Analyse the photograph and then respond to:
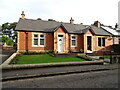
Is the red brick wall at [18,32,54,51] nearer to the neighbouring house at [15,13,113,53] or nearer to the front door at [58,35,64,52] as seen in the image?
the neighbouring house at [15,13,113,53]

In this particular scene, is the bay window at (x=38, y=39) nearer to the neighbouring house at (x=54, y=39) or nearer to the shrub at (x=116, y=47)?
the neighbouring house at (x=54, y=39)

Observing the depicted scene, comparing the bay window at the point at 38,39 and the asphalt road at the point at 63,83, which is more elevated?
the bay window at the point at 38,39

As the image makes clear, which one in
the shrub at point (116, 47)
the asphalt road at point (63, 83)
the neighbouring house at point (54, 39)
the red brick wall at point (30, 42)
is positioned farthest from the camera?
the shrub at point (116, 47)

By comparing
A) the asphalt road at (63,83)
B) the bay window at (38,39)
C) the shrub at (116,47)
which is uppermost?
the bay window at (38,39)

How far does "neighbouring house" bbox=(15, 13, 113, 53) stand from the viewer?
17047mm

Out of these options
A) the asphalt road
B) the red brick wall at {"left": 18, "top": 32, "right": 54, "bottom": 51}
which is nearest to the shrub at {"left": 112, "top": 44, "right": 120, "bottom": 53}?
the red brick wall at {"left": 18, "top": 32, "right": 54, "bottom": 51}

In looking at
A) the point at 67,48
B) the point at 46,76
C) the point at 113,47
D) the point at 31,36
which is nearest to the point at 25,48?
the point at 31,36

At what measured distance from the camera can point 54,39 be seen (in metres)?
17.9

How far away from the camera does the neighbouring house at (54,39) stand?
17047 millimetres

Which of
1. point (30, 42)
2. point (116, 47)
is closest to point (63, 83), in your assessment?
point (30, 42)

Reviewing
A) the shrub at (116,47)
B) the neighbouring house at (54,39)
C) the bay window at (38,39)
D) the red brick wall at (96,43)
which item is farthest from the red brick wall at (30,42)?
the shrub at (116,47)

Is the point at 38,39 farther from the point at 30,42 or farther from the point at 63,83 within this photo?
the point at 63,83

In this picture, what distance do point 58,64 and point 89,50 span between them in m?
12.3

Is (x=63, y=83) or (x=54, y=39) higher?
(x=54, y=39)
